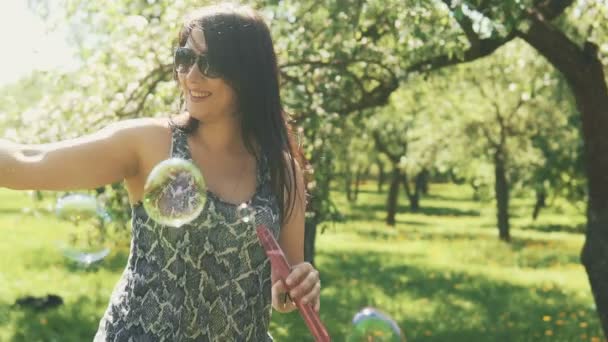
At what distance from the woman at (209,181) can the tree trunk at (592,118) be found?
4.53 meters

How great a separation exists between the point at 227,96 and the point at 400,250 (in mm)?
19229

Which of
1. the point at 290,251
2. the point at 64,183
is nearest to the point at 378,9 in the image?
the point at 290,251

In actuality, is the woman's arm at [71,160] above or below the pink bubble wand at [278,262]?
above

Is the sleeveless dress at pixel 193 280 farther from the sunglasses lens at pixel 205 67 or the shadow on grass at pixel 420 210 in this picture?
the shadow on grass at pixel 420 210

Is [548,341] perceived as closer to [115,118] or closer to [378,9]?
[378,9]

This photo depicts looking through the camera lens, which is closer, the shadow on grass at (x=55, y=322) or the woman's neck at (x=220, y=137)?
the woman's neck at (x=220, y=137)

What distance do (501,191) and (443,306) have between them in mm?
13705

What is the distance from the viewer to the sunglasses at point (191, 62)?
2.37 meters

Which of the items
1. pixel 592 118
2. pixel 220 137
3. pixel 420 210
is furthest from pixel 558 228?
pixel 220 137

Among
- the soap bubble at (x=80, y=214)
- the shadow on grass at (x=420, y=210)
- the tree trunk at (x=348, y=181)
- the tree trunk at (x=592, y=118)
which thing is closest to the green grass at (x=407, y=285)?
the tree trunk at (x=348, y=181)

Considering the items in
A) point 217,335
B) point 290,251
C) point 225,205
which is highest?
point 225,205

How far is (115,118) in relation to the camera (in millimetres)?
6953

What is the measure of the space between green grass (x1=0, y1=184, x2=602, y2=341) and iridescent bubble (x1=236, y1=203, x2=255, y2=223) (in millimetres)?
3508

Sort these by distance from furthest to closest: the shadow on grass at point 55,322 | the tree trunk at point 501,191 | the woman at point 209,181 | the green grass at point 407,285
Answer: the tree trunk at point 501,191
the green grass at point 407,285
the shadow on grass at point 55,322
the woman at point 209,181
